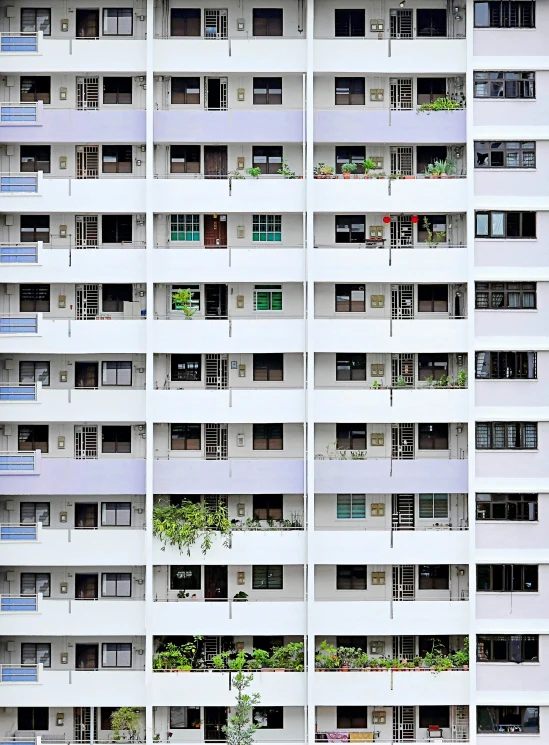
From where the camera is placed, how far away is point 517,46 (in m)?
18.5

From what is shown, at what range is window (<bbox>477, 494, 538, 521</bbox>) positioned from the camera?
1838cm

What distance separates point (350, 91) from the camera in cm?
1922

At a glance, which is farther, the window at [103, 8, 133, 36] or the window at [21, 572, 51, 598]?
the window at [103, 8, 133, 36]

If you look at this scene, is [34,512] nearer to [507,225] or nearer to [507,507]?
[507,507]

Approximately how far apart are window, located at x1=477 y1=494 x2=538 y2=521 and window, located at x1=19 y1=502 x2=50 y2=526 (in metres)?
7.88

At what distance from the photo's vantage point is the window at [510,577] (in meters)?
18.3

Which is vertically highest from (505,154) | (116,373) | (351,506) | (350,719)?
(505,154)

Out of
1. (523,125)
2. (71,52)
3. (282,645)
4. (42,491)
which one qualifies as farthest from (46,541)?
(523,125)

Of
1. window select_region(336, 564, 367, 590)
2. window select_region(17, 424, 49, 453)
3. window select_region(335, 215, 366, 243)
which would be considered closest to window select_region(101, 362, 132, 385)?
window select_region(17, 424, 49, 453)

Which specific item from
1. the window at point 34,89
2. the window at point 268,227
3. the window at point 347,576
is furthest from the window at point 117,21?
the window at point 347,576

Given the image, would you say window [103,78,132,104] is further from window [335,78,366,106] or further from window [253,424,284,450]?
window [253,424,284,450]

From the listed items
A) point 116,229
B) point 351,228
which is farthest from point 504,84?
point 116,229

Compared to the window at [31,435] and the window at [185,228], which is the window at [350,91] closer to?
the window at [185,228]

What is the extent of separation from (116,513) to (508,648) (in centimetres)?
749
